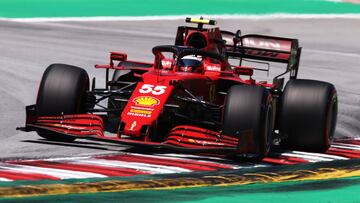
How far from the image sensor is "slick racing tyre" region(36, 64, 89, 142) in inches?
504

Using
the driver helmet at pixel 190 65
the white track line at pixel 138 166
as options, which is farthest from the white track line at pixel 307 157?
the white track line at pixel 138 166

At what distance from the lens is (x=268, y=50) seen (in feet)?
51.4

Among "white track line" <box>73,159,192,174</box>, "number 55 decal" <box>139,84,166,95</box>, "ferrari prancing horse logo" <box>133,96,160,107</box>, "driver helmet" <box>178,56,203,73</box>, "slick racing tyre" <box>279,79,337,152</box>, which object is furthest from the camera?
"driver helmet" <box>178,56,203,73</box>

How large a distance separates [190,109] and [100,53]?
14.6m

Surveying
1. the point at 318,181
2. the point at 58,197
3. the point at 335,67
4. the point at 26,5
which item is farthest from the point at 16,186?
the point at 26,5

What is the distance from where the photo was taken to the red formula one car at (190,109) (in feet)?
39.4

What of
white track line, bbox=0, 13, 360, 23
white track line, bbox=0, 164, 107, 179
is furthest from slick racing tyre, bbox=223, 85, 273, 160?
white track line, bbox=0, 13, 360, 23

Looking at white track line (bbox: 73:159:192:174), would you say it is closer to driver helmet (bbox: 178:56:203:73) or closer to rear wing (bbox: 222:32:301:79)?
driver helmet (bbox: 178:56:203:73)

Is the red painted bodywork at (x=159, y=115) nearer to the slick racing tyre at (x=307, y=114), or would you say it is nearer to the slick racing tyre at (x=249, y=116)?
the slick racing tyre at (x=249, y=116)

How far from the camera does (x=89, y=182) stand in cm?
1044

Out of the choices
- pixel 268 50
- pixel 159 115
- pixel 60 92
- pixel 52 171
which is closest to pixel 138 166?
pixel 159 115

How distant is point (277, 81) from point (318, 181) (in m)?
3.75

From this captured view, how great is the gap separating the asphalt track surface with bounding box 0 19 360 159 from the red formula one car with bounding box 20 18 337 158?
0.43 meters

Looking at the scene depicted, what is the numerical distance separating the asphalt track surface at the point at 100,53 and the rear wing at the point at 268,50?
126 cm
